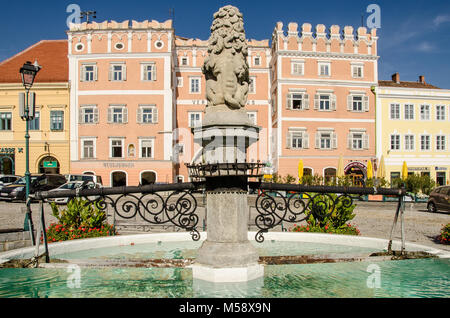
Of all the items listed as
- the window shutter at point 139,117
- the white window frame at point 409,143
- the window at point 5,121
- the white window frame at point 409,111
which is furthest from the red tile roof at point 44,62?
the white window frame at point 409,143

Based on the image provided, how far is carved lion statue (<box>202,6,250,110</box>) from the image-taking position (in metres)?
5.25

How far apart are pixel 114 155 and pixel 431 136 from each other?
3247 cm

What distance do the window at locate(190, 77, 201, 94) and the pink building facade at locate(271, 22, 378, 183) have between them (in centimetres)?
813

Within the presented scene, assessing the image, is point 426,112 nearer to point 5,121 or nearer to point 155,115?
point 155,115

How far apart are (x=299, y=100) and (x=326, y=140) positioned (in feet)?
16.1

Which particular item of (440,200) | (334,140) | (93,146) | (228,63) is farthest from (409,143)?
(228,63)

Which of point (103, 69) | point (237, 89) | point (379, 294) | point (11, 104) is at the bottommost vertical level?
point (379, 294)

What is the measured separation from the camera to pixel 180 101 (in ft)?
138

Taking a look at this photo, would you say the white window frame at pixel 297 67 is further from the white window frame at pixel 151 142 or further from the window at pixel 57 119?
the window at pixel 57 119

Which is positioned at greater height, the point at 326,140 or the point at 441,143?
the point at 326,140
